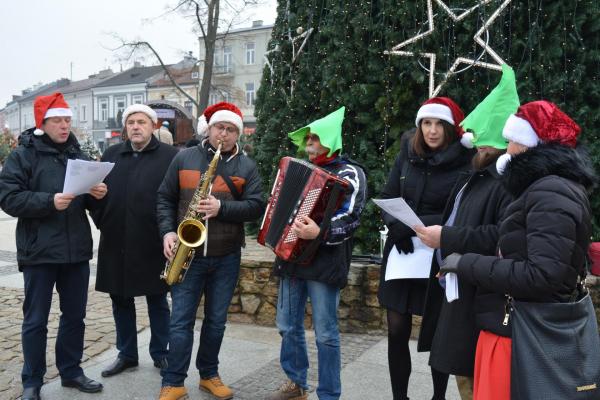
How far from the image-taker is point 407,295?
137 inches

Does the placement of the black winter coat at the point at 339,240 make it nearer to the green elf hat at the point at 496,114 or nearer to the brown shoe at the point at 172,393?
the green elf hat at the point at 496,114

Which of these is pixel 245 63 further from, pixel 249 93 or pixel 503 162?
pixel 503 162

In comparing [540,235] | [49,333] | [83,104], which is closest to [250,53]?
[83,104]

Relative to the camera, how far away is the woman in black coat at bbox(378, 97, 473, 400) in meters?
3.42

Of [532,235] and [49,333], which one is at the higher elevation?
[532,235]

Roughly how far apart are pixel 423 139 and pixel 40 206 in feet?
8.33

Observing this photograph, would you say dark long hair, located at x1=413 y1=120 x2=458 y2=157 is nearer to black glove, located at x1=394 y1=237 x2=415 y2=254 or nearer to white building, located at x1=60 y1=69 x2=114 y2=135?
black glove, located at x1=394 y1=237 x2=415 y2=254

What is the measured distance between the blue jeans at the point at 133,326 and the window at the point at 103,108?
192ft

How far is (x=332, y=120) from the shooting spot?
3.69 meters

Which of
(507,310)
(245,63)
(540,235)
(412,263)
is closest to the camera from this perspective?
(540,235)

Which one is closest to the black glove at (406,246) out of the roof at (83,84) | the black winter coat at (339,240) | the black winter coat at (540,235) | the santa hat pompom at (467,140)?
the black winter coat at (339,240)

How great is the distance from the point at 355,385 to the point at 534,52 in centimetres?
370

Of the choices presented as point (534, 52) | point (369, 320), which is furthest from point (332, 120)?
point (534, 52)

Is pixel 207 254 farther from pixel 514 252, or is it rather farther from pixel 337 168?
pixel 514 252
